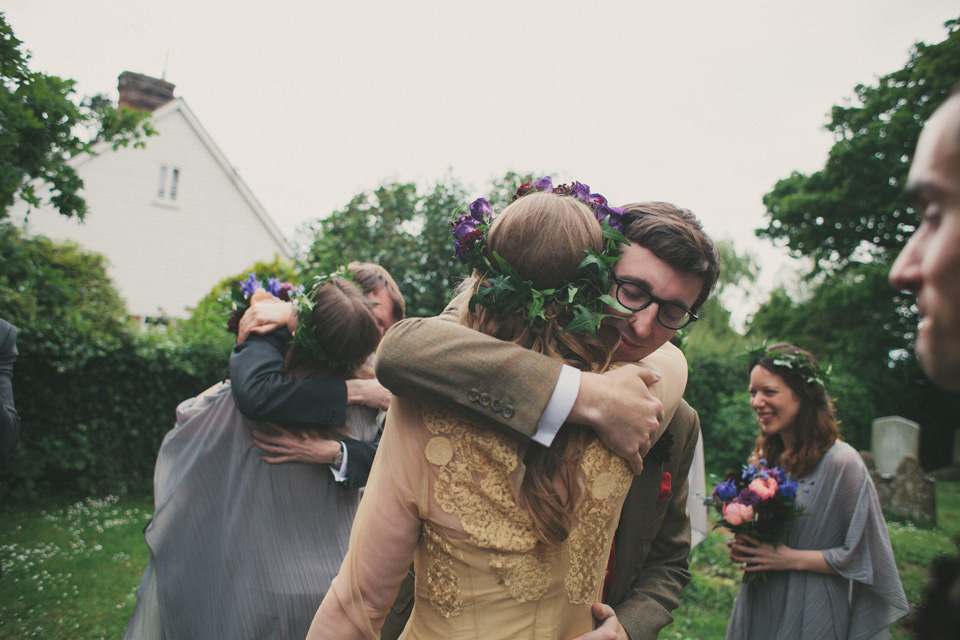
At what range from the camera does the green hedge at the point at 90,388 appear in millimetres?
8000

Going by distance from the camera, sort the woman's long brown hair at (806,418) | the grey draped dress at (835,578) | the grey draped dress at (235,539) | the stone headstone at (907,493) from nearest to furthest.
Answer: the grey draped dress at (235,539)
the grey draped dress at (835,578)
the woman's long brown hair at (806,418)
the stone headstone at (907,493)

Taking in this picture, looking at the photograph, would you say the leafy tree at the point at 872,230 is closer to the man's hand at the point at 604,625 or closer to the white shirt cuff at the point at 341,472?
the white shirt cuff at the point at 341,472

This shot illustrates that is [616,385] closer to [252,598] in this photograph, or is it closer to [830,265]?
[252,598]

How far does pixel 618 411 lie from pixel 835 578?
296 cm

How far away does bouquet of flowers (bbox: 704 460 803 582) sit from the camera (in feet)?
11.5

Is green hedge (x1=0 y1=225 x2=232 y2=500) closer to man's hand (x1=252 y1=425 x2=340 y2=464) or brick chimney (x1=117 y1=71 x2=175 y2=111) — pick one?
man's hand (x1=252 y1=425 x2=340 y2=464)

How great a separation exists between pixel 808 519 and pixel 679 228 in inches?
106

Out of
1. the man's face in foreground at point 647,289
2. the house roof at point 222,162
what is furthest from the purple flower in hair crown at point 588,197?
the house roof at point 222,162

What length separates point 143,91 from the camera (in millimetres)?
20625

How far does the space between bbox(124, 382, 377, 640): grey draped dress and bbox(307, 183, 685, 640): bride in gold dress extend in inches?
55.0

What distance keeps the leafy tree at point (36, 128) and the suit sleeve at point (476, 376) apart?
367cm

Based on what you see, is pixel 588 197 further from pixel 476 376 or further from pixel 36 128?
pixel 36 128

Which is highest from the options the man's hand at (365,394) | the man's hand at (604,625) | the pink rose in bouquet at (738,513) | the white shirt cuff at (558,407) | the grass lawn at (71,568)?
the white shirt cuff at (558,407)

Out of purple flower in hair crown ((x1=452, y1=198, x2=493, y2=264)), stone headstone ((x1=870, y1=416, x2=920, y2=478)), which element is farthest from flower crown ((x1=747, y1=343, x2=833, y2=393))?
stone headstone ((x1=870, y1=416, x2=920, y2=478))
